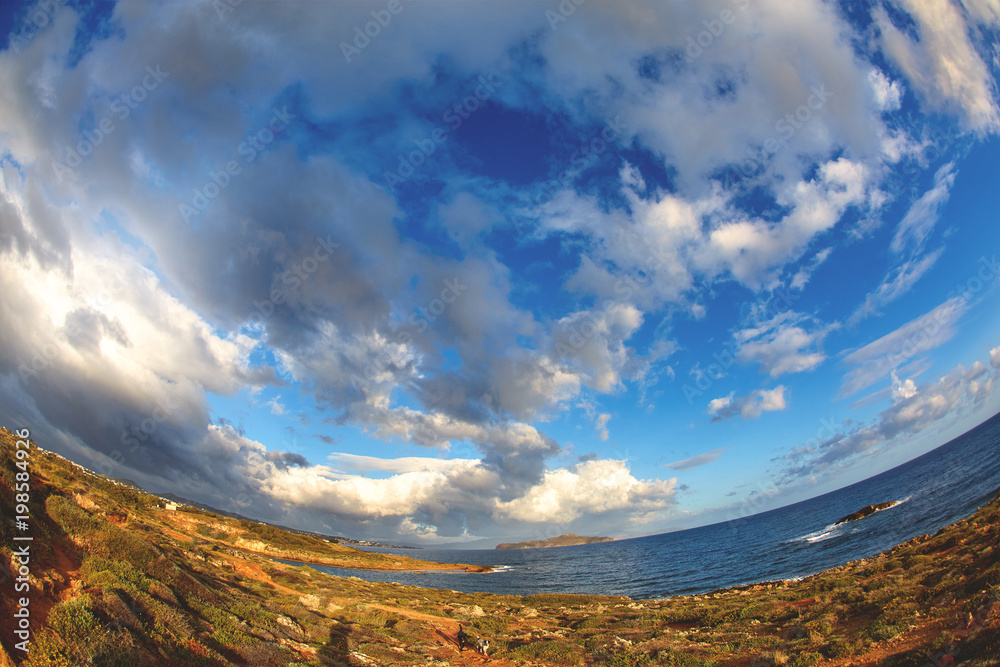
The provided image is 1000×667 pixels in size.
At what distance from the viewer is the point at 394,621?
1130 inches

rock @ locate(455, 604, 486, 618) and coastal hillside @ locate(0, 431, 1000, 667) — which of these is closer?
coastal hillside @ locate(0, 431, 1000, 667)

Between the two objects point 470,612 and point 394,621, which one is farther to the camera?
point 470,612

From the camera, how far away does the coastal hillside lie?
1020cm

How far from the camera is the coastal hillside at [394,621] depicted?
33.5ft

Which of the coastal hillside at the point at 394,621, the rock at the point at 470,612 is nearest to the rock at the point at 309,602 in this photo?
the coastal hillside at the point at 394,621

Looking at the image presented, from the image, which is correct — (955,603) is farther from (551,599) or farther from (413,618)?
(551,599)

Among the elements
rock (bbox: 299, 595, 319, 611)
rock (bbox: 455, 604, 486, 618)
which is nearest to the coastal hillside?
rock (bbox: 299, 595, 319, 611)

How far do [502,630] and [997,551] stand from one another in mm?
30043

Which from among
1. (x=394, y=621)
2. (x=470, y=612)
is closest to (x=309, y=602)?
(x=394, y=621)

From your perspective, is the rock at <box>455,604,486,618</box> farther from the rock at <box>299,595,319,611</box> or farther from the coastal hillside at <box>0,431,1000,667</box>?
the rock at <box>299,595,319,611</box>

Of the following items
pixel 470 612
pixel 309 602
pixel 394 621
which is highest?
pixel 309 602

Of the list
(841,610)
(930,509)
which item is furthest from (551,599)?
(930,509)

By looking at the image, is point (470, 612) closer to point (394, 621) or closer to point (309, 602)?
point (394, 621)

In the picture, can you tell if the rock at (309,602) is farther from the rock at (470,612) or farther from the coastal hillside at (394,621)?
the rock at (470,612)
